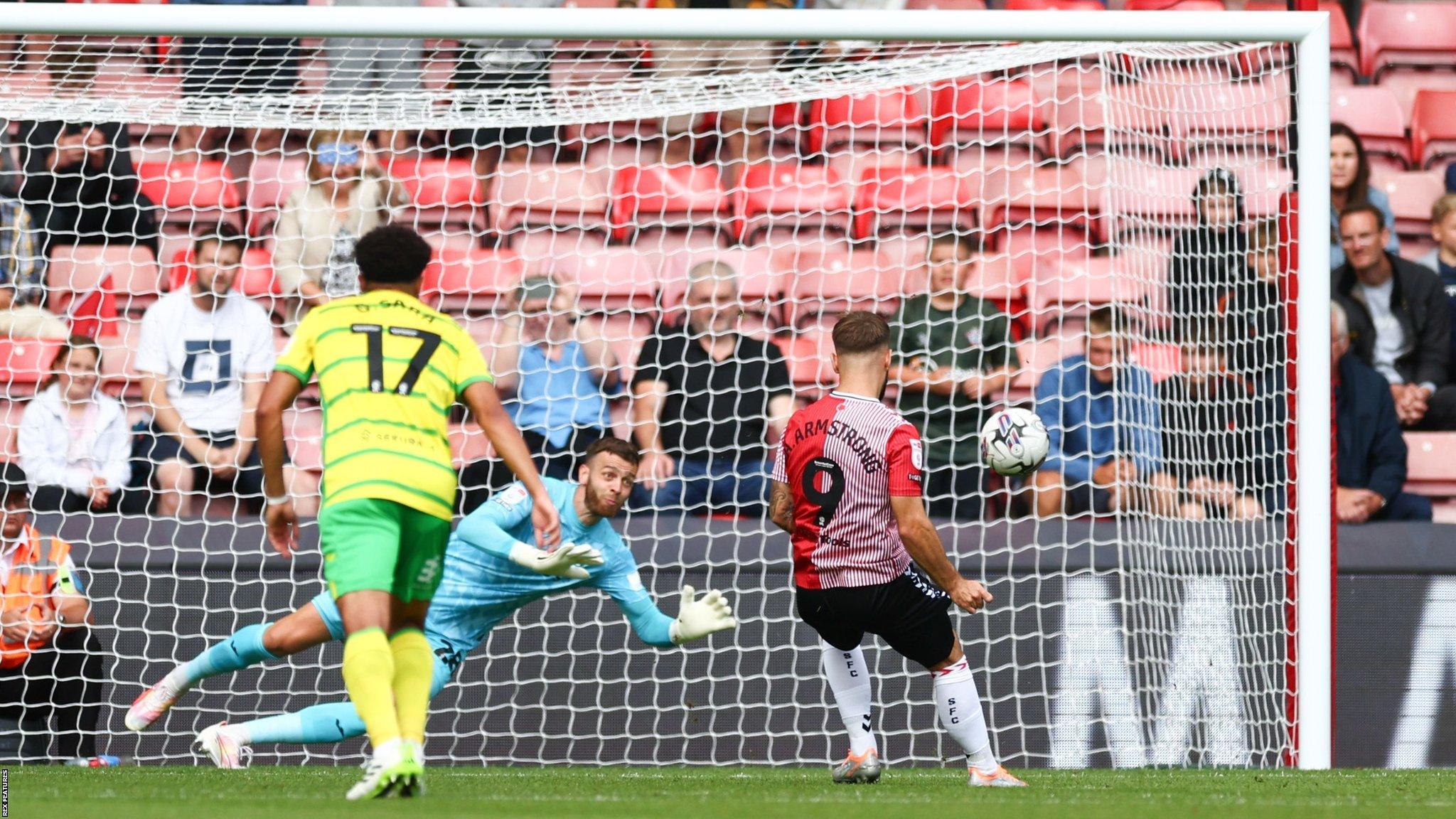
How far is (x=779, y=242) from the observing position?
7.95m

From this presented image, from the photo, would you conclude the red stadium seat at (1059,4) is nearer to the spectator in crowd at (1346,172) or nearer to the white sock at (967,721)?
the spectator in crowd at (1346,172)

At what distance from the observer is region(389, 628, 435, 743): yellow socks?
408 centimetres

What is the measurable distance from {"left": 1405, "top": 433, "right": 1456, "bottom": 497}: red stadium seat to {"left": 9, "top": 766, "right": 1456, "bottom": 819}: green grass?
2.03 m

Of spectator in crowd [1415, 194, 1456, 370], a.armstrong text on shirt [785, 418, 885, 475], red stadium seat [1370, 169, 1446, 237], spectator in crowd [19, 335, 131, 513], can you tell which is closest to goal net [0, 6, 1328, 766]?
spectator in crowd [19, 335, 131, 513]

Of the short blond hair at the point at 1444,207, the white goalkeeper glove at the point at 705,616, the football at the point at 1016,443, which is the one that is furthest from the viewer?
the short blond hair at the point at 1444,207

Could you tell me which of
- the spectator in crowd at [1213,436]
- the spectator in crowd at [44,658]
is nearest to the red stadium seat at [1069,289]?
the spectator in crowd at [1213,436]

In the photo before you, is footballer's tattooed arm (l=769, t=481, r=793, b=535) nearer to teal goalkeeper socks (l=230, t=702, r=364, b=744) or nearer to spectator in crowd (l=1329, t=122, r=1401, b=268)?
teal goalkeeper socks (l=230, t=702, r=364, b=744)

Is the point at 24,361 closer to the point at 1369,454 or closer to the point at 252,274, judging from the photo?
the point at 252,274

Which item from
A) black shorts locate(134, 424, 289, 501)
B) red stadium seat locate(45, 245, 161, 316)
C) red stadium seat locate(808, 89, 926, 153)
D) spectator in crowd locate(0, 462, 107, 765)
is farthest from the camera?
red stadium seat locate(808, 89, 926, 153)

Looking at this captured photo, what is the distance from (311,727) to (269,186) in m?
3.39

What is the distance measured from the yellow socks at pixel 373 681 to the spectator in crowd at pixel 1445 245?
607 centimetres

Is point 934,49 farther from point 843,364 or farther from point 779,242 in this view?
point 843,364

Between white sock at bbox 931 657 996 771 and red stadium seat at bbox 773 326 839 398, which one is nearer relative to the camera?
white sock at bbox 931 657 996 771

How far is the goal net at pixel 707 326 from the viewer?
663 centimetres
